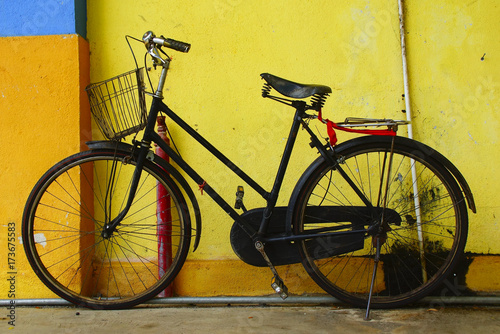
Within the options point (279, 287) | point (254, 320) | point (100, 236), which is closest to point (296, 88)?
point (279, 287)

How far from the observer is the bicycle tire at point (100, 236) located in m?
2.56

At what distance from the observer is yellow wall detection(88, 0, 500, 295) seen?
2916 millimetres

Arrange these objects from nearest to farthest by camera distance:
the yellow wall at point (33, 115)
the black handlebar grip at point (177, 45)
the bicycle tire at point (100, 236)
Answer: the black handlebar grip at point (177, 45), the bicycle tire at point (100, 236), the yellow wall at point (33, 115)

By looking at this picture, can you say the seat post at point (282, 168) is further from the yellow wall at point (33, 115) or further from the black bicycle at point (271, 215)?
the yellow wall at point (33, 115)

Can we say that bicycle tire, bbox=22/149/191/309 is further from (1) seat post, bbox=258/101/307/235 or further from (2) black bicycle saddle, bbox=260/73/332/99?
(2) black bicycle saddle, bbox=260/73/332/99

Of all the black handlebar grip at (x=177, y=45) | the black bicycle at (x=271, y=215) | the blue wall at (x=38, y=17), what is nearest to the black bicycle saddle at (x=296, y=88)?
the black bicycle at (x=271, y=215)

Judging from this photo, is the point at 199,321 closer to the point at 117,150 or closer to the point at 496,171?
the point at 117,150

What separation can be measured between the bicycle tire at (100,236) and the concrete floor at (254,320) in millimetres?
131

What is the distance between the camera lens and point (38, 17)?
2.87m

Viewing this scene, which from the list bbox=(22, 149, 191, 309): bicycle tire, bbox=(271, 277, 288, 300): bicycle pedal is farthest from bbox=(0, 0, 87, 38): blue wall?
bbox=(271, 277, 288, 300): bicycle pedal

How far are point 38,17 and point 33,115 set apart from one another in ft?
2.19

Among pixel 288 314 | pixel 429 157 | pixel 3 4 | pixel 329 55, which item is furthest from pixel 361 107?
pixel 3 4

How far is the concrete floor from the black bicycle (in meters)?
0.10

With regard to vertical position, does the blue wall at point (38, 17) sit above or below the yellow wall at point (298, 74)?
above
